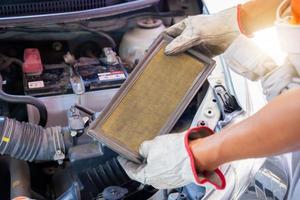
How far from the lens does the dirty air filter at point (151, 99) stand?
3.95 feet

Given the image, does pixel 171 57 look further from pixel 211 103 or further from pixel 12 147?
pixel 12 147

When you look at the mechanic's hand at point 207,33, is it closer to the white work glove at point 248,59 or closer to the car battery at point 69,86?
the white work glove at point 248,59

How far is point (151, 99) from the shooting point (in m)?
1.26

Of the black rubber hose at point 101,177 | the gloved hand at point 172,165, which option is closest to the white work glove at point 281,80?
the gloved hand at point 172,165

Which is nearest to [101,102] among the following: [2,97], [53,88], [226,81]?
[53,88]

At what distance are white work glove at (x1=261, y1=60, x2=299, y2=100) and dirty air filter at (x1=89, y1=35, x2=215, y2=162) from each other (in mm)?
222

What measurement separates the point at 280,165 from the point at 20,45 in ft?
3.56

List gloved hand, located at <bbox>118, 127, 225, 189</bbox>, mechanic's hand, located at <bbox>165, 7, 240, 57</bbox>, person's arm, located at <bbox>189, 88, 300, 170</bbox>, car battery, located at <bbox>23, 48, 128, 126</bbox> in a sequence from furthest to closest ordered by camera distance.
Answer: car battery, located at <bbox>23, 48, 128, 126</bbox>, mechanic's hand, located at <bbox>165, 7, 240, 57</bbox>, gloved hand, located at <bbox>118, 127, 225, 189</bbox>, person's arm, located at <bbox>189, 88, 300, 170</bbox>

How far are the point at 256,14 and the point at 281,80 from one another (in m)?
0.37

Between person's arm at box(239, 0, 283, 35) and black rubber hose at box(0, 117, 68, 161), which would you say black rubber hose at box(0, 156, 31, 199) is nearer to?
black rubber hose at box(0, 117, 68, 161)

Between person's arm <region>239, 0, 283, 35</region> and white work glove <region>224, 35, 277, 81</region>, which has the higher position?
person's arm <region>239, 0, 283, 35</region>

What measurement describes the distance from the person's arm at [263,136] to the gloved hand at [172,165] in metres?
0.05

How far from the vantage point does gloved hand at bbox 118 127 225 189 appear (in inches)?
39.5

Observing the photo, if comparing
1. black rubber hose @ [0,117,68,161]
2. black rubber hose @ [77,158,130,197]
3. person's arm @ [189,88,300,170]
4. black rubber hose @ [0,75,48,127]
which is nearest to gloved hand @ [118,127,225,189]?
person's arm @ [189,88,300,170]
